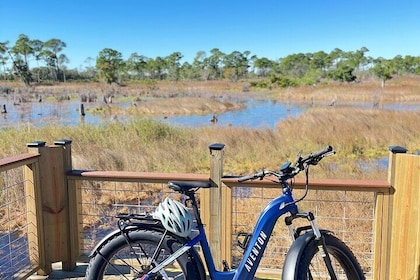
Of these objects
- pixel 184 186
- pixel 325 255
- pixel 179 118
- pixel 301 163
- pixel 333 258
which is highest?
pixel 301 163

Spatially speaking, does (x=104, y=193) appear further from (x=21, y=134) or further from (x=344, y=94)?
(x=344, y=94)

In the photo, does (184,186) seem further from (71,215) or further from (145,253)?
(71,215)

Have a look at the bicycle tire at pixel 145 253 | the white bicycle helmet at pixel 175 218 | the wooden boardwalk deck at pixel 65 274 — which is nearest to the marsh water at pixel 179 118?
the wooden boardwalk deck at pixel 65 274

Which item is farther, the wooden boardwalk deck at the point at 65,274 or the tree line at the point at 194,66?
the tree line at the point at 194,66

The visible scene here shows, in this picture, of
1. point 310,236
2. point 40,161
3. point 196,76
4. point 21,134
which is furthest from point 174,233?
point 196,76

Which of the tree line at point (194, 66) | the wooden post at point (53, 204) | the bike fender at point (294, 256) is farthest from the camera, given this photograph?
the tree line at point (194, 66)

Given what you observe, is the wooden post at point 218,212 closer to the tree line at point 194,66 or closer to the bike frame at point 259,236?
the bike frame at point 259,236

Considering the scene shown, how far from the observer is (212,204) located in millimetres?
2551

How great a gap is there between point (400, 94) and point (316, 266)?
2910cm

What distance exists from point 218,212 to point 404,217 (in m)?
1.09

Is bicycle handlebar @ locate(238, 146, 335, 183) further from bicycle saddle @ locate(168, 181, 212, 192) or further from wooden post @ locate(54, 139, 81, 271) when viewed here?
wooden post @ locate(54, 139, 81, 271)

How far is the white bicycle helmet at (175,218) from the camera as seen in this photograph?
189 centimetres

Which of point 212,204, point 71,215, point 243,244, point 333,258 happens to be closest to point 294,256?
point 243,244

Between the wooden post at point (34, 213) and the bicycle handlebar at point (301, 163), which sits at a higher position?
the bicycle handlebar at point (301, 163)
